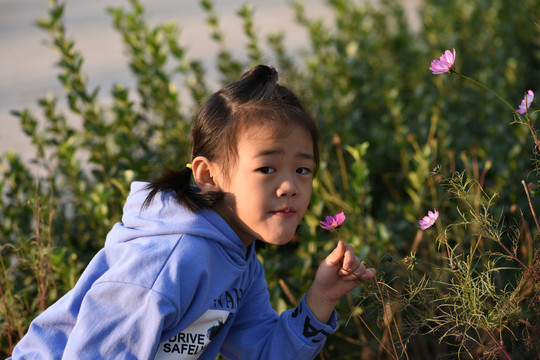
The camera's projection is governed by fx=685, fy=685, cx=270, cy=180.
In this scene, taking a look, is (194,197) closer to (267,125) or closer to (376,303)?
(267,125)

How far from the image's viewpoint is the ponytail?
178 cm

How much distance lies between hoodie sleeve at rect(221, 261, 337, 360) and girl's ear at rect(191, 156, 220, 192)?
352 mm

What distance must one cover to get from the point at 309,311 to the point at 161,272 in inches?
18.7

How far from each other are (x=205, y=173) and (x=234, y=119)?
0.18 m

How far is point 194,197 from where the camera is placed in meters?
1.80

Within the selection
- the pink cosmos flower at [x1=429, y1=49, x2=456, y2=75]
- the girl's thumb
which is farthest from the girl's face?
the pink cosmos flower at [x1=429, y1=49, x2=456, y2=75]

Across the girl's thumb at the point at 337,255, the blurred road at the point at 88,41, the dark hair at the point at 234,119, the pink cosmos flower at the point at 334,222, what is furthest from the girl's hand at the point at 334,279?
the blurred road at the point at 88,41

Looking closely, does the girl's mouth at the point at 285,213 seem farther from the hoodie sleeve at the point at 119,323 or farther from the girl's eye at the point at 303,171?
the hoodie sleeve at the point at 119,323

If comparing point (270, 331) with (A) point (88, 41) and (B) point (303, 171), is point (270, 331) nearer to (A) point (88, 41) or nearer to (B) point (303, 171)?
(B) point (303, 171)

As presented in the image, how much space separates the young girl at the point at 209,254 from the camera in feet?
5.15

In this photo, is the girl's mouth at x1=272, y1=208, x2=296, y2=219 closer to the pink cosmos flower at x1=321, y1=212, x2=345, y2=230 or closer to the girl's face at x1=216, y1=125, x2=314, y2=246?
the girl's face at x1=216, y1=125, x2=314, y2=246

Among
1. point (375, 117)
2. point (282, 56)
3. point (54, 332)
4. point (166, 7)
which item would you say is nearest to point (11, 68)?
point (166, 7)

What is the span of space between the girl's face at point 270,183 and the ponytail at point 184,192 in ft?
0.20

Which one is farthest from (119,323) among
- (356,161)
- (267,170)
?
(356,161)
